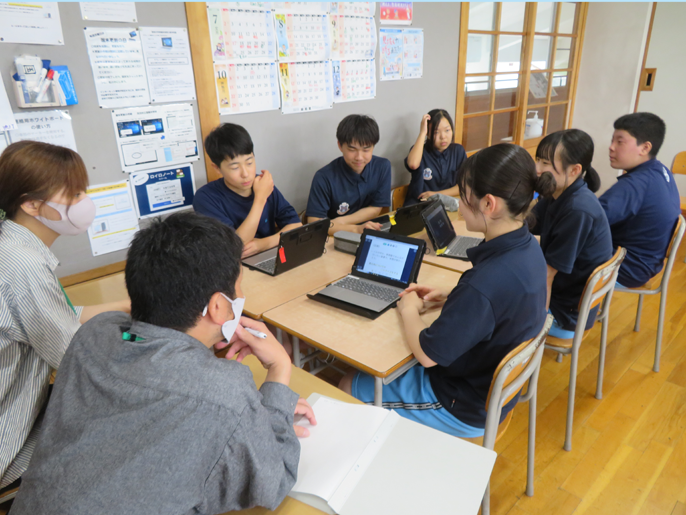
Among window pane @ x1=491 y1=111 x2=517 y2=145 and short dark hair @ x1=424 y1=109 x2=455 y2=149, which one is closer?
short dark hair @ x1=424 y1=109 x2=455 y2=149

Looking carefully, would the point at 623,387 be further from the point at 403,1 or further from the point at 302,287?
the point at 403,1

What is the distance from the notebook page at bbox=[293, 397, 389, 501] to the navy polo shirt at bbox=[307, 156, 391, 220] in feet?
5.81

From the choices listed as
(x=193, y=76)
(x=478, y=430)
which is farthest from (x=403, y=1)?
(x=478, y=430)

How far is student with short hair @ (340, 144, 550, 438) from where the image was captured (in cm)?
123

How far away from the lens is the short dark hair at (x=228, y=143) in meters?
2.18

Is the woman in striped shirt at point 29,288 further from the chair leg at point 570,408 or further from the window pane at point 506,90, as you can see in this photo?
the window pane at point 506,90

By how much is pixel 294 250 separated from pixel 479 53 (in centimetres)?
291

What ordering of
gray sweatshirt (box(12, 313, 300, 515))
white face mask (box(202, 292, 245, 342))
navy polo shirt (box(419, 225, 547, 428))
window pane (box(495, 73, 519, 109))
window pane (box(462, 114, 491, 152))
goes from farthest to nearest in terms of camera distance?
window pane (box(495, 73, 519, 109)) → window pane (box(462, 114, 491, 152)) → navy polo shirt (box(419, 225, 547, 428)) → white face mask (box(202, 292, 245, 342)) → gray sweatshirt (box(12, 313, 300, 515))

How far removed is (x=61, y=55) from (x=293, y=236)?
124 centimetres

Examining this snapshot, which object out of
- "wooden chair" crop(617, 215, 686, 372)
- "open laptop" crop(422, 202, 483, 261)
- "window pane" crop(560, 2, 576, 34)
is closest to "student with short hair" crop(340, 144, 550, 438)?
"open laptop" crop(422, 202, 483, 261)

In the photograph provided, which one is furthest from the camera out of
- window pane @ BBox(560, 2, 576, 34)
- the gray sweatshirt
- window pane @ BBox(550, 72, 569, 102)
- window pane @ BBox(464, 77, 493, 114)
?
window pane @ BBox(550, 72, 569, 102)

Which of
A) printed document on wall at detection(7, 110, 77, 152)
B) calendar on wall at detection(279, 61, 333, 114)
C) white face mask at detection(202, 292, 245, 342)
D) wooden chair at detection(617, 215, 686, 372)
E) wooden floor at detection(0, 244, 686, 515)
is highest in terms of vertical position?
calendar on wall at detection(279, 61, 333, 114)

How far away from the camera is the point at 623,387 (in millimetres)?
2332

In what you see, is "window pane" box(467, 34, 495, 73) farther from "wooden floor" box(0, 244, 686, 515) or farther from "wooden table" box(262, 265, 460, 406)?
"wooden table" box(262, 265, 460, 406)
